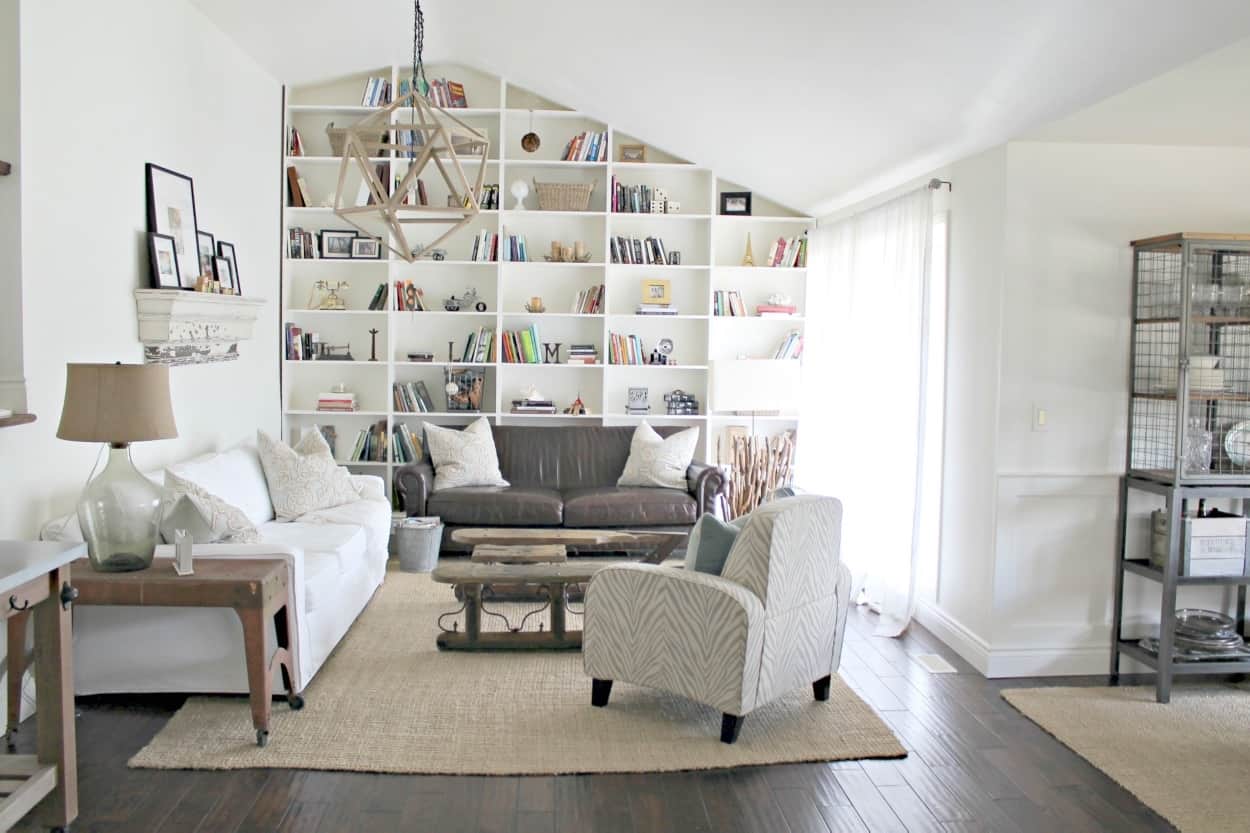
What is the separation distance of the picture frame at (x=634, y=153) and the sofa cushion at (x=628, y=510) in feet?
8.32

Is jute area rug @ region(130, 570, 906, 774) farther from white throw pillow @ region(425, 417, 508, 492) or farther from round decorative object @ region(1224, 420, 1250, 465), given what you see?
white throw pillow @ region(425, 417, 508, 492)

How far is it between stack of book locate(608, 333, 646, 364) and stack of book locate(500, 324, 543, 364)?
0.54 meters

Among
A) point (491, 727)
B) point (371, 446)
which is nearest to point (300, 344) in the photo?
point (371, 446)

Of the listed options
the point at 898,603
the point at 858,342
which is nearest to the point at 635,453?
the point at 858,342

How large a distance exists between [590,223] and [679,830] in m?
5.13

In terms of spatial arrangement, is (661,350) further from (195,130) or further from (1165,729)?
(1165,729)

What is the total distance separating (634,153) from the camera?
22.7 feet

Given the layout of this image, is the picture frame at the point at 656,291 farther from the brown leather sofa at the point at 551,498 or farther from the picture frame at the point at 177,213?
the picture frame at the point at 177,213

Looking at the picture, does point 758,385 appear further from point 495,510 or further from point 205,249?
point 205,249

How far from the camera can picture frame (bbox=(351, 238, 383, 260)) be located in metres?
6.74

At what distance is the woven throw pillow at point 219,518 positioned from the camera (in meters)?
3.76

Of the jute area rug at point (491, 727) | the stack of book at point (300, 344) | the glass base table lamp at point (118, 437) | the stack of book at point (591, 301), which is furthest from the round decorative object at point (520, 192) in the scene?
the glass base table lamp at point (118, 437)

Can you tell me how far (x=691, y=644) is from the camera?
3.31 metres

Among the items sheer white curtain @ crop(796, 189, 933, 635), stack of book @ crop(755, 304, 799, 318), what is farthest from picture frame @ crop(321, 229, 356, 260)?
sheer white curtain @ crop(796, 189, 933, 635)
